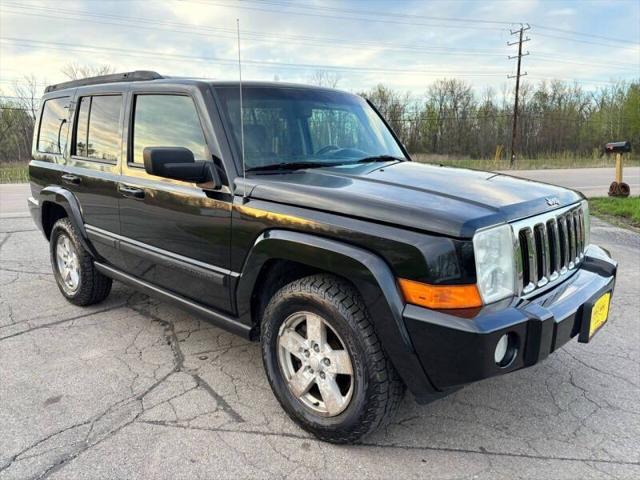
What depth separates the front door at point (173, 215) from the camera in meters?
2.95

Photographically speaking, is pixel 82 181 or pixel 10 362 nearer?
pixel 10 362

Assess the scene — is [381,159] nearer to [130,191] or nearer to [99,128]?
[130,191]

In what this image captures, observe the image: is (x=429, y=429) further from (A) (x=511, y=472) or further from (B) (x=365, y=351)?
(B) (x=365, y=351)

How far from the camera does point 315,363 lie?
2.56 meters

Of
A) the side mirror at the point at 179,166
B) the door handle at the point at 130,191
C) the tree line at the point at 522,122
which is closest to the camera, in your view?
the side mirror at the point at 179,166

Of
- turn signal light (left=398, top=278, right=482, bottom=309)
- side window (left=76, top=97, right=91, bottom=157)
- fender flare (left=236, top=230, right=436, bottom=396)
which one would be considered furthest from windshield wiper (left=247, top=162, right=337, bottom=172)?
side window (left=76, top=97, right=91, bottom=157)

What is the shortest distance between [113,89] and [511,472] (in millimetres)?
3629

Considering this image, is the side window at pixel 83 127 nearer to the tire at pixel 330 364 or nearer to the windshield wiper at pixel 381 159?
the windshield wiper at pixel 381 159

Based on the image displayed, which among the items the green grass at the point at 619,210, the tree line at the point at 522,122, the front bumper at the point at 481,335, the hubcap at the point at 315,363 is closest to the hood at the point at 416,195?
the front bumper at the point at 481,335

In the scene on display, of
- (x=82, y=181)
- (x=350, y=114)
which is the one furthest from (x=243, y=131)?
(x=82, y=181)

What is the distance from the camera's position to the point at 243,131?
2961 mm

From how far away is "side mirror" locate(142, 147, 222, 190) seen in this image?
105 inches

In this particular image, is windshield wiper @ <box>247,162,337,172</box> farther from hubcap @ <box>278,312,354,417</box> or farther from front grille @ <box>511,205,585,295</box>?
front grille @ <box>511,205,585,295</box>

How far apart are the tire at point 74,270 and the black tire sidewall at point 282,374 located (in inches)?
91.4
